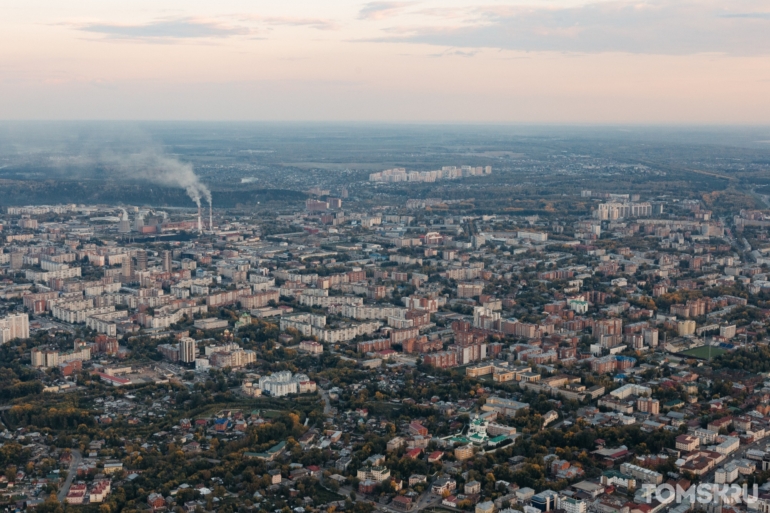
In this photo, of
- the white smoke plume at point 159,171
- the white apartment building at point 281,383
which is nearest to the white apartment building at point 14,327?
the white apartment building at point 281,383

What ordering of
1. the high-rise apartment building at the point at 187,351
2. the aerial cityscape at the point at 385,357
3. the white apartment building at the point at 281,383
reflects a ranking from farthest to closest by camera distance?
the high-rise apartment building at the point at 187,351
the white apartment building at the point at 281,383
the aerial cityscape at the point at 385,357

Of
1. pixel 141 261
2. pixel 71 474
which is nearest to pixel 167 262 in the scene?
pixel 141 261

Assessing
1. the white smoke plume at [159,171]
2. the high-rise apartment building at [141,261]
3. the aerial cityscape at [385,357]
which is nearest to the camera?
the aerial cityscape at [385,357]

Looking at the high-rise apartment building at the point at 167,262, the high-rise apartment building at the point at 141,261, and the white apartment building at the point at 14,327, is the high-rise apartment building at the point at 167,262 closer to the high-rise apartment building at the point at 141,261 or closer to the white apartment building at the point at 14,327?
the high-rise apartment building at the point at 141,261

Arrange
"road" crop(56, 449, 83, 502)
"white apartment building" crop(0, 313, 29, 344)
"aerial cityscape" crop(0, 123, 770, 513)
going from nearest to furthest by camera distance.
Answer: "road" crop(56, 449, 83, 502)
"aerial cityscape" crop(0, 123, 770, 513)
"white apartment building" crop(0, 313, 29, 344)

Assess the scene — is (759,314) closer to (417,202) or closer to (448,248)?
(448,248)

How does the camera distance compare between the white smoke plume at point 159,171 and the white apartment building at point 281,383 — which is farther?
the white smoke plume at point 159,171

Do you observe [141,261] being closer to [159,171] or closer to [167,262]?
[167,262]

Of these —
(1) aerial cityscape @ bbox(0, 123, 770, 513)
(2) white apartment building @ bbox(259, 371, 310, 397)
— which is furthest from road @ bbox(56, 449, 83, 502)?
(2) white apartment building @ bbox(259, 371, 310, 397)

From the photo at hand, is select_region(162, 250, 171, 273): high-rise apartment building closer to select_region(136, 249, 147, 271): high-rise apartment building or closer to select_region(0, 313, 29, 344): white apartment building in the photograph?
select_region(136, 249, 147, 271): high-rise apartment building
